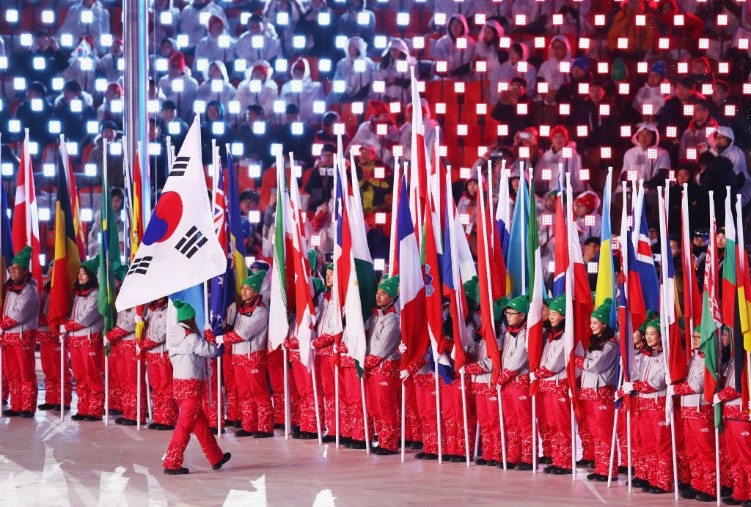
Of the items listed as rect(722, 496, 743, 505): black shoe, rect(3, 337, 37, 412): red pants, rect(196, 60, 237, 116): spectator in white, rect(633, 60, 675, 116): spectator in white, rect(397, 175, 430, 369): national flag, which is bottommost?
rect(722, 496, 743, 505): black shoe

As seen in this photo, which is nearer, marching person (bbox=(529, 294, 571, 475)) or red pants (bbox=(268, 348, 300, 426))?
marching person (bbox=(529, 294, 571, 475))

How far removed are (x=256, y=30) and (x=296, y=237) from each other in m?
5.40

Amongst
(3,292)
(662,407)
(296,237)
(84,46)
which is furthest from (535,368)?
(84,46)

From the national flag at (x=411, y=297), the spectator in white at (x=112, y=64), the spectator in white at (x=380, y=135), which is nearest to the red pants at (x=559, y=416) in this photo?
the national flag at (x=411, y=297)

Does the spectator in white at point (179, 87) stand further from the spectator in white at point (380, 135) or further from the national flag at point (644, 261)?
the national flag at point (644, 261)

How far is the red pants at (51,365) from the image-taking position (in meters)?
13.2

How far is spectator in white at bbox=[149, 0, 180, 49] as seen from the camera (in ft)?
55.2

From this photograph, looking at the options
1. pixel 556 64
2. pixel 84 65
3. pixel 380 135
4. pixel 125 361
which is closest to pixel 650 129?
pixel 556 64

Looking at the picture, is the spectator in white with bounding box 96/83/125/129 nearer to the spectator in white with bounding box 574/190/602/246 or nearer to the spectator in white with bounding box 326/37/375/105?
the spectator in white with bounding box 326/37/375/105

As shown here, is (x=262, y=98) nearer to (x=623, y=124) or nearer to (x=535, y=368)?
(x=623, y=124)

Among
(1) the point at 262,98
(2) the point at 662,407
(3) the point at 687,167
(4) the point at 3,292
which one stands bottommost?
(2) the point at 662,407

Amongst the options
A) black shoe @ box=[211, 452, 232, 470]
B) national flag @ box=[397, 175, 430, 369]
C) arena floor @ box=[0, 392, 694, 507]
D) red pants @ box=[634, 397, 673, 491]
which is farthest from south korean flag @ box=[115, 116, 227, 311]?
red pants @ box=[634, 397, 673, 491]

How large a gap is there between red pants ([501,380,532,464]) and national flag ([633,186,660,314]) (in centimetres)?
120

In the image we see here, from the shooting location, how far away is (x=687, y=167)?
15.8 meters
